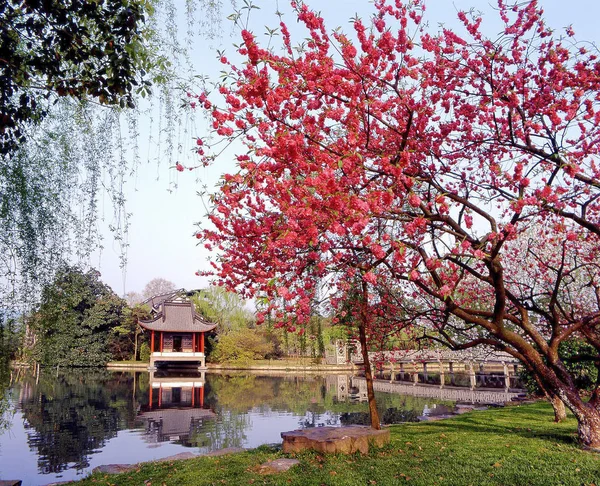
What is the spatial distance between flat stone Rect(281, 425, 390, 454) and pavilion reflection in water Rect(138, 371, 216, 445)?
182 inches

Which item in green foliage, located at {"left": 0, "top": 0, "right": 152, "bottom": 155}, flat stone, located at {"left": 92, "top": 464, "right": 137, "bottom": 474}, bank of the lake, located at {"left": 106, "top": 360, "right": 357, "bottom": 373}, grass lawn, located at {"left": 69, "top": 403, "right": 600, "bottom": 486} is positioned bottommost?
bank of the lake, located at {"left": 106, "top": 360, "right": 357, "bottom": 373}

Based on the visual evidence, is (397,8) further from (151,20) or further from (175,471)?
(175,471)

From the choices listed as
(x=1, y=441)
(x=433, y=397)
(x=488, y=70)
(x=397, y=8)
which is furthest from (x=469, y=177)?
(x=433, y=397)

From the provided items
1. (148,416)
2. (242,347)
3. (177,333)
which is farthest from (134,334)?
(148,416)

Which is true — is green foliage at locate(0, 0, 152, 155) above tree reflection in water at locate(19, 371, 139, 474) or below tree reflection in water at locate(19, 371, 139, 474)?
above

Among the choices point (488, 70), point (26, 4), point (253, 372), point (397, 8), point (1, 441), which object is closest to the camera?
point (26, 4)

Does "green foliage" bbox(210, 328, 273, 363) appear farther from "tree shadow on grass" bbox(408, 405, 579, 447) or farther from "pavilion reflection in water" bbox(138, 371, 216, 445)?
"tree shadow on grass" bbox(408, 405, 579, 447)

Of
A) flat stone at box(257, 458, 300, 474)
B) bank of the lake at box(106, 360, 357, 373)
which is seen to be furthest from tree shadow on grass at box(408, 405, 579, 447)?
bank of the lake at box(106, 360, 357, 373)

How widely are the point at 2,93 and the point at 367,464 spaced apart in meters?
5.67

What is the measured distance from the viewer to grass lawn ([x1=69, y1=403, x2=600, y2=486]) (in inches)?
197

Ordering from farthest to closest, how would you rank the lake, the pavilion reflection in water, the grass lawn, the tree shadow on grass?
the pavilion reflection in water
the lake
the tree shadow on grass
the grass lawn

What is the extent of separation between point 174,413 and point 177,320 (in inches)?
769

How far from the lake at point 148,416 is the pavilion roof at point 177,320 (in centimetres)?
902

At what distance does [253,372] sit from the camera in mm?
30953
